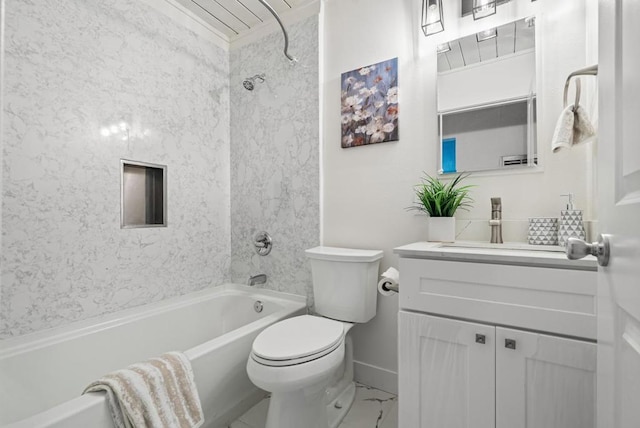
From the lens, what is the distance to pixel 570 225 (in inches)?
45.8

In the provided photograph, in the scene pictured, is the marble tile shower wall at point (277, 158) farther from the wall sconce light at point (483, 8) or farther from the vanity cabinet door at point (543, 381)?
the vanity cabinet door at point (543, 381)

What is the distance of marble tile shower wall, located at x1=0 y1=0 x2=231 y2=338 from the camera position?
4.35ft

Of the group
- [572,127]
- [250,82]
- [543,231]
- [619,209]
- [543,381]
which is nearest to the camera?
[619,209]

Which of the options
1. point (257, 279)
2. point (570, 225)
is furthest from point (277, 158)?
point (570, 225)

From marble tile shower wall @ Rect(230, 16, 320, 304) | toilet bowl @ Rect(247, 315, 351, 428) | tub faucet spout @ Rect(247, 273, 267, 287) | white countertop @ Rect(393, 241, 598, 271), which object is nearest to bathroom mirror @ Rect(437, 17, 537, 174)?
white countertop @ Rect(393, 241, 598, 271)

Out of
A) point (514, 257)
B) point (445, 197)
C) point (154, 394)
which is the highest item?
Answer: point (445, 197)

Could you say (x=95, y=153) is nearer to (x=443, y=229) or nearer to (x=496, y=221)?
(x=443, y=229)

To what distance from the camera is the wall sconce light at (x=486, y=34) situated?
55.5 inches

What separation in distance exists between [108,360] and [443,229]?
69.5 inches

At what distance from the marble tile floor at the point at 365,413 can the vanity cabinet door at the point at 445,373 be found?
0.42m

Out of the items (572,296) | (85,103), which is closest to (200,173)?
(85,103)

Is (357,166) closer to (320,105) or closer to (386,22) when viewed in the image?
(320,105)

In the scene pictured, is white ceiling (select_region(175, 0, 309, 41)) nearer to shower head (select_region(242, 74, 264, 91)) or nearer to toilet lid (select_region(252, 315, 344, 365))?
shower head (select_region(242, 74, 264, 91))

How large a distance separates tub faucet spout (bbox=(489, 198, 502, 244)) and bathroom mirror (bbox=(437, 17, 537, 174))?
0.61ft
